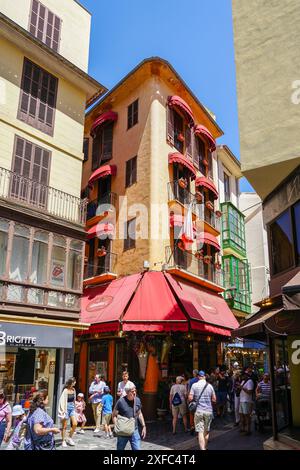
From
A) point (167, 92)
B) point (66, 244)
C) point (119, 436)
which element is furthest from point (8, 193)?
point (167, 92)

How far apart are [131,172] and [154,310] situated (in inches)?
318

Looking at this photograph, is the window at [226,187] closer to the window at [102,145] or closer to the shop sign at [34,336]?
the window at [102,145]

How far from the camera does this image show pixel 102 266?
2117 centimetres

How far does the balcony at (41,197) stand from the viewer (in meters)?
15.0

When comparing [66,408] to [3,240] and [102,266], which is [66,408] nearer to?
[3,240]

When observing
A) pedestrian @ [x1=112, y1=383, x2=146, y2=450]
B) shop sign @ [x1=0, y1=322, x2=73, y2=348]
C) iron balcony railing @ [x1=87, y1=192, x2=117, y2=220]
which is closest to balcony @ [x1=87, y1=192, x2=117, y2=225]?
iron balcony railing @ [x1=87, y1=192, x2=117, y2=220]

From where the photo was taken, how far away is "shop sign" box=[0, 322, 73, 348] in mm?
13180

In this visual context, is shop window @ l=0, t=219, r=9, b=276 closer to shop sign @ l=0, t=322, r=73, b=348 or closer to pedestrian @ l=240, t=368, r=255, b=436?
shop sign @ l=0, t=322, r=73, b=348

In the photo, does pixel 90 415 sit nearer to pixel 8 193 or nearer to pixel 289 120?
pixel 8 193

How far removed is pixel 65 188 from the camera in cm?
1738

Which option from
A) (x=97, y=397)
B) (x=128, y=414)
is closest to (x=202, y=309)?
(x=97, y=397)

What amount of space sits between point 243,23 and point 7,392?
13799 mm

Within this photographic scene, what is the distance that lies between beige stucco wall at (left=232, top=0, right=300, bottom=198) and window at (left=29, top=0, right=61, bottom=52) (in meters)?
10.2

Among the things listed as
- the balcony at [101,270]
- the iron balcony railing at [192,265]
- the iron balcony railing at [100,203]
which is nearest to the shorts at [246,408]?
the iron balcony railing at [192,265]
